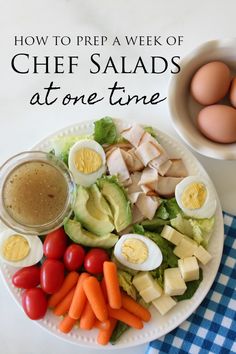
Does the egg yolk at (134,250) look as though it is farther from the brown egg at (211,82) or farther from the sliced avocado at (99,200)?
the brown egg at (211,82)

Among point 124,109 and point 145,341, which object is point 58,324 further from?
point 124,109

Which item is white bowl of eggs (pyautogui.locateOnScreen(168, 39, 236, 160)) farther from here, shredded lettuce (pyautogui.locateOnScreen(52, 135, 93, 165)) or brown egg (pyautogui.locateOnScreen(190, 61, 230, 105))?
shredded lettuce (pyautogui.locateOnScreen(52, 135, 93, 165))

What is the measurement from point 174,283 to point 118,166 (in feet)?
1.16

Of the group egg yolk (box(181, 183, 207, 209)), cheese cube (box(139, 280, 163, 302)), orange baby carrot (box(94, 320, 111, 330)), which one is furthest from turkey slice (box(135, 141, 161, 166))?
orange baby carrot (box(94, 320, 111, 330))

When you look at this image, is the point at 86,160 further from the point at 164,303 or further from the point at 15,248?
the point at 164,303

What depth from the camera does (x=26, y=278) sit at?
5.67ft

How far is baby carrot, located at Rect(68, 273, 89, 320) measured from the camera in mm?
1723

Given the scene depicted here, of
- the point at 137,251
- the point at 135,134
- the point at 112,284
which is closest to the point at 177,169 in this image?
the point at 135,134

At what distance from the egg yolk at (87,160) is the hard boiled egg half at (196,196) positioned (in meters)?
0.23

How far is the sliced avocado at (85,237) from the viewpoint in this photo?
5.67ft

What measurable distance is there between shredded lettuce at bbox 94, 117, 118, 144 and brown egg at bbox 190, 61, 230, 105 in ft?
0.82

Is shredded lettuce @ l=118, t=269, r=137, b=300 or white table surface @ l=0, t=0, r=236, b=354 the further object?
white table surface @ l=0, t=0, r=236, b=354

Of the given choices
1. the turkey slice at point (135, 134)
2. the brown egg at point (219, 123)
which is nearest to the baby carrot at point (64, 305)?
the turkey slice at point (135, 134)

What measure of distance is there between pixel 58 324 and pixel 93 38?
83cm
